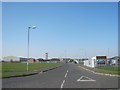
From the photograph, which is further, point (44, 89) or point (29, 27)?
point (29, 27)

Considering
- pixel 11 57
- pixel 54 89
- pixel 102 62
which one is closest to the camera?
pixel 54 89

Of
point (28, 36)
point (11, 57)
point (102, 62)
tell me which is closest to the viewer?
point (28, 36)

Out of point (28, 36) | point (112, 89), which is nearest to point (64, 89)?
point (112, 89)

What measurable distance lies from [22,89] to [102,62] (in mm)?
48655

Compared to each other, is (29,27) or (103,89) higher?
(29,27)

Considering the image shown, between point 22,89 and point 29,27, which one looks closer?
point 22,89

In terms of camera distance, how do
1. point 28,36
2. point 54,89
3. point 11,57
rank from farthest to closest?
point 11,57, point 28,36, point 54,89

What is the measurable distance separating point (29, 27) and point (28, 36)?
149cm

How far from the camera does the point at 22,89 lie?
1075 cm

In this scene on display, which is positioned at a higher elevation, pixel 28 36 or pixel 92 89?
pixel 28 36

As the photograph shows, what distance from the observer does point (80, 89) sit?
10.8 metres

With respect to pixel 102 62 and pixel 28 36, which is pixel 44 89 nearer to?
pixel 28 36

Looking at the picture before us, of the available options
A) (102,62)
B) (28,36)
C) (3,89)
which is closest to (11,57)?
(102,62)

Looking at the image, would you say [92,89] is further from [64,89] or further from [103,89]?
[64,89]
